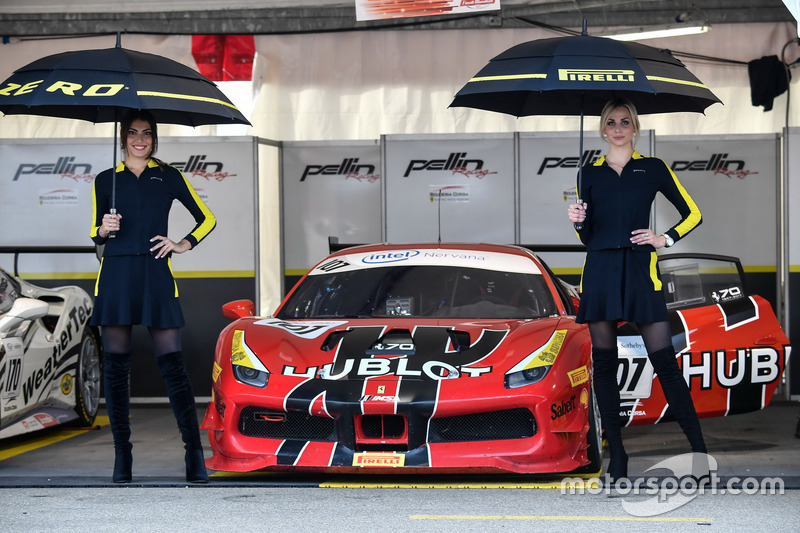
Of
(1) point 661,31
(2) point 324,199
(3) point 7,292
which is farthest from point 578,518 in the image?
(1) point 661,31

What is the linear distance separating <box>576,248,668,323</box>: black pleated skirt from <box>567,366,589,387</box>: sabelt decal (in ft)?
0.94

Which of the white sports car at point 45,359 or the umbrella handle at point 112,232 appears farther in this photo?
the white sports car at point 45,359

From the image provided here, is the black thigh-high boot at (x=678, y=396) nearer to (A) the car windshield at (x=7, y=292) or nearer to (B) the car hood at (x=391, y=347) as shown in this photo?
(B) the car hood at (x=391, y=347)

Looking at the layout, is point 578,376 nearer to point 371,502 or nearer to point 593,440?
point 593,440

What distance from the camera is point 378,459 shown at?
5219 millimetres

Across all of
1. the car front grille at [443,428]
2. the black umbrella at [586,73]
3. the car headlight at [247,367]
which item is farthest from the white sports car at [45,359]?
the black umbrella at [586,73]

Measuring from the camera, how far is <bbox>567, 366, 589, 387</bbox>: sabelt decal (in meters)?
5.50

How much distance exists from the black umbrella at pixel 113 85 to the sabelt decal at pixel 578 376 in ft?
6.77

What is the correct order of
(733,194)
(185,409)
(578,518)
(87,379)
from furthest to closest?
1. (733,194)
2. (87,379)
3. (185,409)
4. (578,518)

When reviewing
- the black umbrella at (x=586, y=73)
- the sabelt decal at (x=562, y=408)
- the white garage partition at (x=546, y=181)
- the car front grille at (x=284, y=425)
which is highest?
the black umbrella at (x=586, y=73)

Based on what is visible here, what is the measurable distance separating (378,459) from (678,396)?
1412 millimetres

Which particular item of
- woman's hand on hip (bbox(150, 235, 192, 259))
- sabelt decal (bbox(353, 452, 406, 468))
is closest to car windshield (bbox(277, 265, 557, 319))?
woman's hand on hip (bbox(150, 235, 192, 259))

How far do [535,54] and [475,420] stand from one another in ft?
5.65

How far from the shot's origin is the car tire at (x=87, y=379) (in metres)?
7.82
